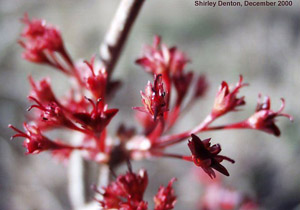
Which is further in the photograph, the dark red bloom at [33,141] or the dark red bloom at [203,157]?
the dark red bloom at [33,141]

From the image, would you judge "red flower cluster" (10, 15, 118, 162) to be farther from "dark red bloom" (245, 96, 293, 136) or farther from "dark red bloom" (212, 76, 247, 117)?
"dark red bloom" (245, 96, 293, 136)

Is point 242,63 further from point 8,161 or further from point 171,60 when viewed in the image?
point 171,60

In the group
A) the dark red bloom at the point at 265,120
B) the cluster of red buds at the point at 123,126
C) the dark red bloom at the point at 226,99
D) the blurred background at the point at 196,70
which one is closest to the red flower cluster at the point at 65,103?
the cluster of red buds at the point at 123,126

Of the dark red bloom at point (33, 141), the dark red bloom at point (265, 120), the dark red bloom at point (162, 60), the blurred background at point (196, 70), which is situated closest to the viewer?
the dark red bloom at point (33, 141)

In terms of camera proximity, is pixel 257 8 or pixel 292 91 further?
pixel 257 8

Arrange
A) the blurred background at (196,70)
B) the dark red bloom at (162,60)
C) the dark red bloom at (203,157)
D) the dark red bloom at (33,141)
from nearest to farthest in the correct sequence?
the dark red bloom at (203,157) → the dark red bloom at (33,141) → the dark red bloom at (162,60) → the blurred background at (196,70)

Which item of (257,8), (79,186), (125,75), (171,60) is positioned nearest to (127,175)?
(171,60)

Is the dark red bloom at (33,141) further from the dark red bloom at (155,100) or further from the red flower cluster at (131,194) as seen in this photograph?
the dark red bloom at (155,100)

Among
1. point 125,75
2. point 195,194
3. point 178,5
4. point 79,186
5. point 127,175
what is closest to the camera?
point 127,175
